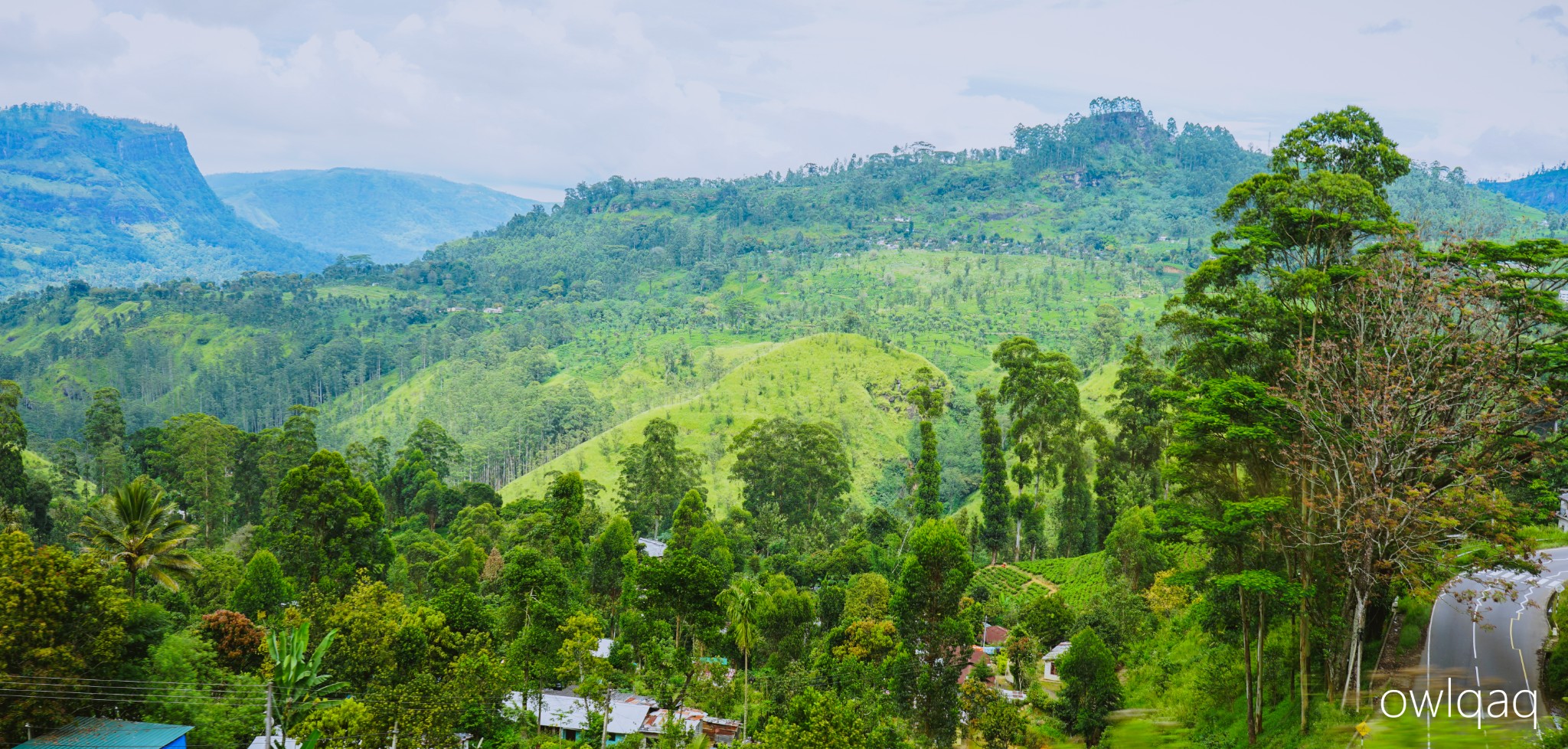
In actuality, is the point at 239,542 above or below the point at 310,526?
below

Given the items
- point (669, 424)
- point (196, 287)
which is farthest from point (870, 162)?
point (669, 424)

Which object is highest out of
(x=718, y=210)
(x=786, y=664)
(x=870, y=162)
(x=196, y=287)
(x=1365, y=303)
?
(x=870, y=162)

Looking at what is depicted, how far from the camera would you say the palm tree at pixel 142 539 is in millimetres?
24469

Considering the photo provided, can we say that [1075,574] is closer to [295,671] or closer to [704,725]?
[704,725]

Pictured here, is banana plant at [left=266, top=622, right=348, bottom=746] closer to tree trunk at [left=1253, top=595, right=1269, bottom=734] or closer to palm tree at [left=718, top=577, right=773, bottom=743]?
palm tree at [left=718, top=577, right=773, bottom=743]

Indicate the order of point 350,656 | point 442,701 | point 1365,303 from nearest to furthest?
point 1365,303 → point 442,701 → point 350,656

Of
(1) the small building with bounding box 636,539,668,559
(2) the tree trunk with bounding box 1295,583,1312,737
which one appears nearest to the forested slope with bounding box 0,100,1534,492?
(1) the small building with bounding box 636,539,668,559

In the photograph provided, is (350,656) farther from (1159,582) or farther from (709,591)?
(1159,582)

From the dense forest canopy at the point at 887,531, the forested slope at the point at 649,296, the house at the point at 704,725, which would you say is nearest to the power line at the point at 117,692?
the dense forest canopy at the point at 887,531

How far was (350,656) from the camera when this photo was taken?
79.8 feet

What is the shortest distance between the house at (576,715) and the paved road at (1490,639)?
1890cm

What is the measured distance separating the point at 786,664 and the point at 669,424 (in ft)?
73.9

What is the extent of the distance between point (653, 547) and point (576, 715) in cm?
1783

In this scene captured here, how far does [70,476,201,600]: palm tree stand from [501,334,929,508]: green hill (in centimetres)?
3548
